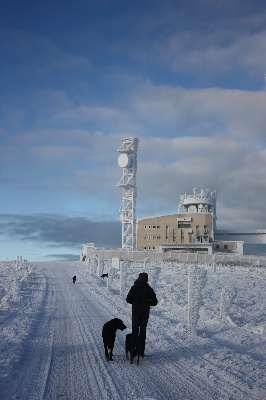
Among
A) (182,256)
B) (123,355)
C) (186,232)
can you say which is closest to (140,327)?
(123,355)

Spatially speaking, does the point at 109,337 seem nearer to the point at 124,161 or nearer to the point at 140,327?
the point at 140,327

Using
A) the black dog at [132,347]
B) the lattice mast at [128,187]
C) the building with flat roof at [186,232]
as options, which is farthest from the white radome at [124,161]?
the black dog at [132,347]

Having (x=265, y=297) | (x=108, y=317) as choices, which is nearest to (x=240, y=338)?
(x=108, y=317)

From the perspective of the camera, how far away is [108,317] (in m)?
14.0

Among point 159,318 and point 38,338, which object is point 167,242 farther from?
point 38,338

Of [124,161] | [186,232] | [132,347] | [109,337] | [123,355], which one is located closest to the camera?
[132,347]

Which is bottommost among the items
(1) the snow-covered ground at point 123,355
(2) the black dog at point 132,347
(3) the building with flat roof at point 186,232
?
(1) the snow-covered ground at point 123,355

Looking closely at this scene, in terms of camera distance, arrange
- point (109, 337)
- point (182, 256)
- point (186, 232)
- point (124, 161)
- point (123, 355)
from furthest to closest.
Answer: point (124, 161)
point (186, 232)
point (182, 256)
point (123, 355)
point (109, 337)

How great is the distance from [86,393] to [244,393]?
8.13ft

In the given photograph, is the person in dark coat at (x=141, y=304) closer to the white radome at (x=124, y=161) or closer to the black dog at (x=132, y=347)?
the black dog at (x=132, y=347)

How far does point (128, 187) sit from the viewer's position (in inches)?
2896

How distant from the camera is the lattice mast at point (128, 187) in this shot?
7225 centimetres

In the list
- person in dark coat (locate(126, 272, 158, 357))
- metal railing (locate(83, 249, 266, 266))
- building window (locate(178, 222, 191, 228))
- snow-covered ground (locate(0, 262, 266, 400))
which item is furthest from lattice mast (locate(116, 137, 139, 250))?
person in dark coat (locate(126, 272, 158, 357))

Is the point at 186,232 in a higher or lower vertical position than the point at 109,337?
higher
